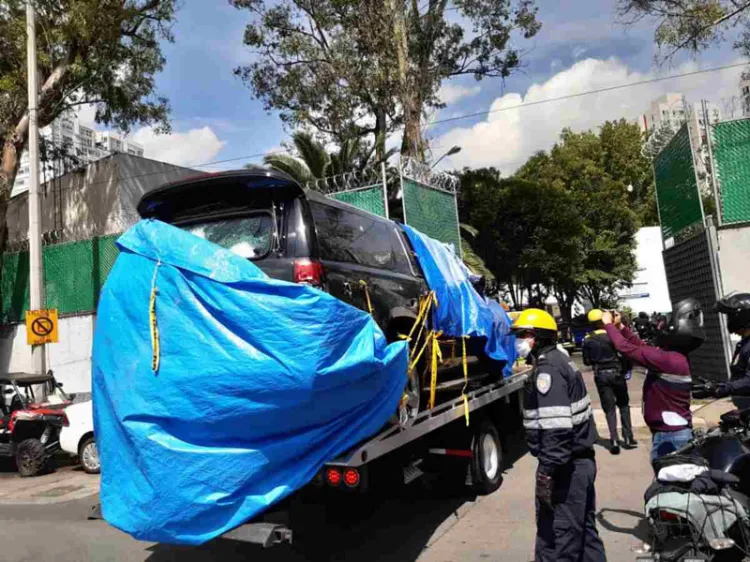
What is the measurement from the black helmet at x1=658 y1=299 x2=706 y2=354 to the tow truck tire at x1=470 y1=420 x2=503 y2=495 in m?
2.18

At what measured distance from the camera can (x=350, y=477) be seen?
4.04m

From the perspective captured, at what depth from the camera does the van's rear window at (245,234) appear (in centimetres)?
456

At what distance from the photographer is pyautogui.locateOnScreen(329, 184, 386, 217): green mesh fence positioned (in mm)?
12814

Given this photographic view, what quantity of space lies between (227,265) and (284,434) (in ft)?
3.50

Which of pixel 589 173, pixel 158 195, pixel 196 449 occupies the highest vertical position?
pixel 589 173

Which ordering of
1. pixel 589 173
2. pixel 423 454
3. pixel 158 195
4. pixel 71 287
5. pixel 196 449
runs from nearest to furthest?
pixel 196 449 < pixel 158 195 < pixel 423 454 < pixel 71 287 < pixel 589 173

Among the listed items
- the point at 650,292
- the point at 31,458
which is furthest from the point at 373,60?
the point at 650,292

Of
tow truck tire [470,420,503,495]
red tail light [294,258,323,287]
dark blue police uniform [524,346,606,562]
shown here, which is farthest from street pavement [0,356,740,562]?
red tail light [294,258,323,287]

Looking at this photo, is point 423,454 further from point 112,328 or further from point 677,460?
point 112,328

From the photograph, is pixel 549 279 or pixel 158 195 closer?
pixel 158 195

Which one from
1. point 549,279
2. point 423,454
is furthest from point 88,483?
point 549,279

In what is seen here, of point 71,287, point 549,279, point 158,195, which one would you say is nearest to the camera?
point 158,195

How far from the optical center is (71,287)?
15.0 metres

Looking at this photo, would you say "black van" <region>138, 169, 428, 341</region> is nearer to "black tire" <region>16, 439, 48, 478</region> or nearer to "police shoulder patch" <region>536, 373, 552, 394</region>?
"police shoulder patch" <region>536, 373, 552, 394</region>
